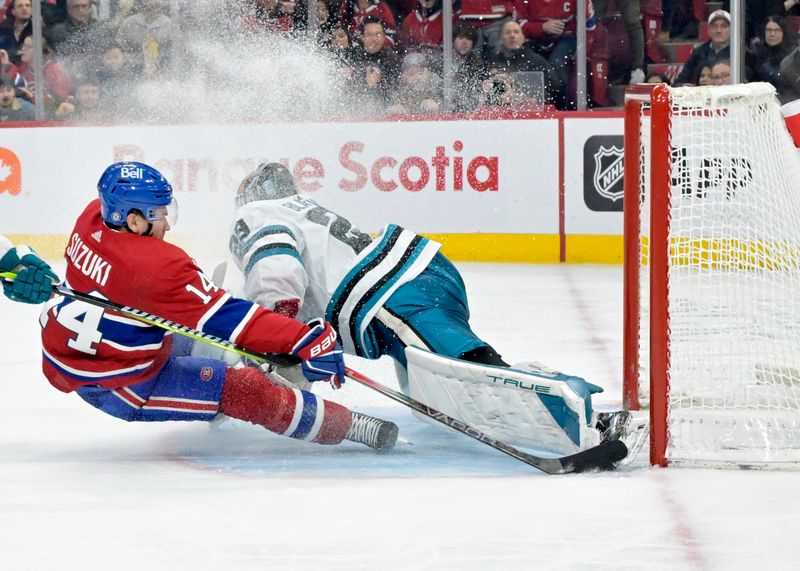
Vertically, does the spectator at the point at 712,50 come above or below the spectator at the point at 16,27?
below

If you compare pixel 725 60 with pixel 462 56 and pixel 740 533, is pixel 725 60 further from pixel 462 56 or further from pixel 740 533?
pixel 740 533

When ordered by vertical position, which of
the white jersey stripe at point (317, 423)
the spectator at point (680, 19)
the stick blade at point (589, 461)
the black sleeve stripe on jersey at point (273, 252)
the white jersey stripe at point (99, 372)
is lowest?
the stick blade at point (589, 461)

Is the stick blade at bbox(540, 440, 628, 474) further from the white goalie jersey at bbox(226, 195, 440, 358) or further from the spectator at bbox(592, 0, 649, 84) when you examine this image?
the spectator at bbox(592, 0, 649, 84)

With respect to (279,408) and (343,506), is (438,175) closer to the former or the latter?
(279,408)

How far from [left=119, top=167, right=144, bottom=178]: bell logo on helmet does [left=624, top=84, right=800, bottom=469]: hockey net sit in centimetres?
116

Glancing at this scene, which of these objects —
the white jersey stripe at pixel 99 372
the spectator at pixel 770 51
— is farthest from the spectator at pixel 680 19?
the white jersey stripe at pixel 99 372

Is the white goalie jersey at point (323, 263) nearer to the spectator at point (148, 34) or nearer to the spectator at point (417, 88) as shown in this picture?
the spectator at point (417, 88)

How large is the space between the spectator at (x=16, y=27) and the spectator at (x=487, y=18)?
2319mm

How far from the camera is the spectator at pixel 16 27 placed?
698cm

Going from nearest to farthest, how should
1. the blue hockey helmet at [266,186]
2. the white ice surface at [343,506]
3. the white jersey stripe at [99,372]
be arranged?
1. the white ice surface at [343,506]
2. the white jersey stripe at [99,372]
3. the blue hockey helmet at [266,186]

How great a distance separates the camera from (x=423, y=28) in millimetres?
6676

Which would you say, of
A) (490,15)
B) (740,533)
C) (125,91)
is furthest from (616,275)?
(740,533)

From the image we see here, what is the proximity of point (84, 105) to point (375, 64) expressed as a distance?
1.62 metres

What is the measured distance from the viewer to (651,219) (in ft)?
9.50
